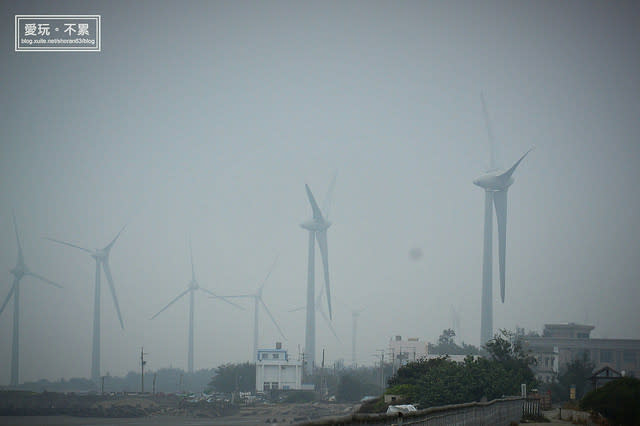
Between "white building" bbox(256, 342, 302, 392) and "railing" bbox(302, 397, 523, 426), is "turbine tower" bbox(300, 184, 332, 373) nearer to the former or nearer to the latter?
"white building" bbox(256, 342, 302, 392)

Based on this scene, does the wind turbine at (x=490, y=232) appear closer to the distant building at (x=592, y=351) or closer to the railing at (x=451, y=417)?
the distant building at (x=592, y=351)

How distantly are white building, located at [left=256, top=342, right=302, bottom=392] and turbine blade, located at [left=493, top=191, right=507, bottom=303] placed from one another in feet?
142

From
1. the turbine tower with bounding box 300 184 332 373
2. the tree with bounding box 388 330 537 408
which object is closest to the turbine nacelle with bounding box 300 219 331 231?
the turbine tower with bounding box 300 184 332 373

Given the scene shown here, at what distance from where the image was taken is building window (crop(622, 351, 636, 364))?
14262cm

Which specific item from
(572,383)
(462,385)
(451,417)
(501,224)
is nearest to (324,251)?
(501,224)

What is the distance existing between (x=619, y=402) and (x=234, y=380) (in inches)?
5062

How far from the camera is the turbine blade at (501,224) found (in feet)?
478

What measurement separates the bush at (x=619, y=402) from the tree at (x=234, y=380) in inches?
4826

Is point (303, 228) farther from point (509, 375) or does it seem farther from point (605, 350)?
point (509, 375)

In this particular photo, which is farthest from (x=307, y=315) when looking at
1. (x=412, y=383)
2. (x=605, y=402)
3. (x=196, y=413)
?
(x=605, y=402)

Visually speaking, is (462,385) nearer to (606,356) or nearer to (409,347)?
(606,356)

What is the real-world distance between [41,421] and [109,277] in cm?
5965

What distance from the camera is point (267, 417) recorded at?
110250mm

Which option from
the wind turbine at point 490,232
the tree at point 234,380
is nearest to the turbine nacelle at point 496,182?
the wind turbine at point 490,232
